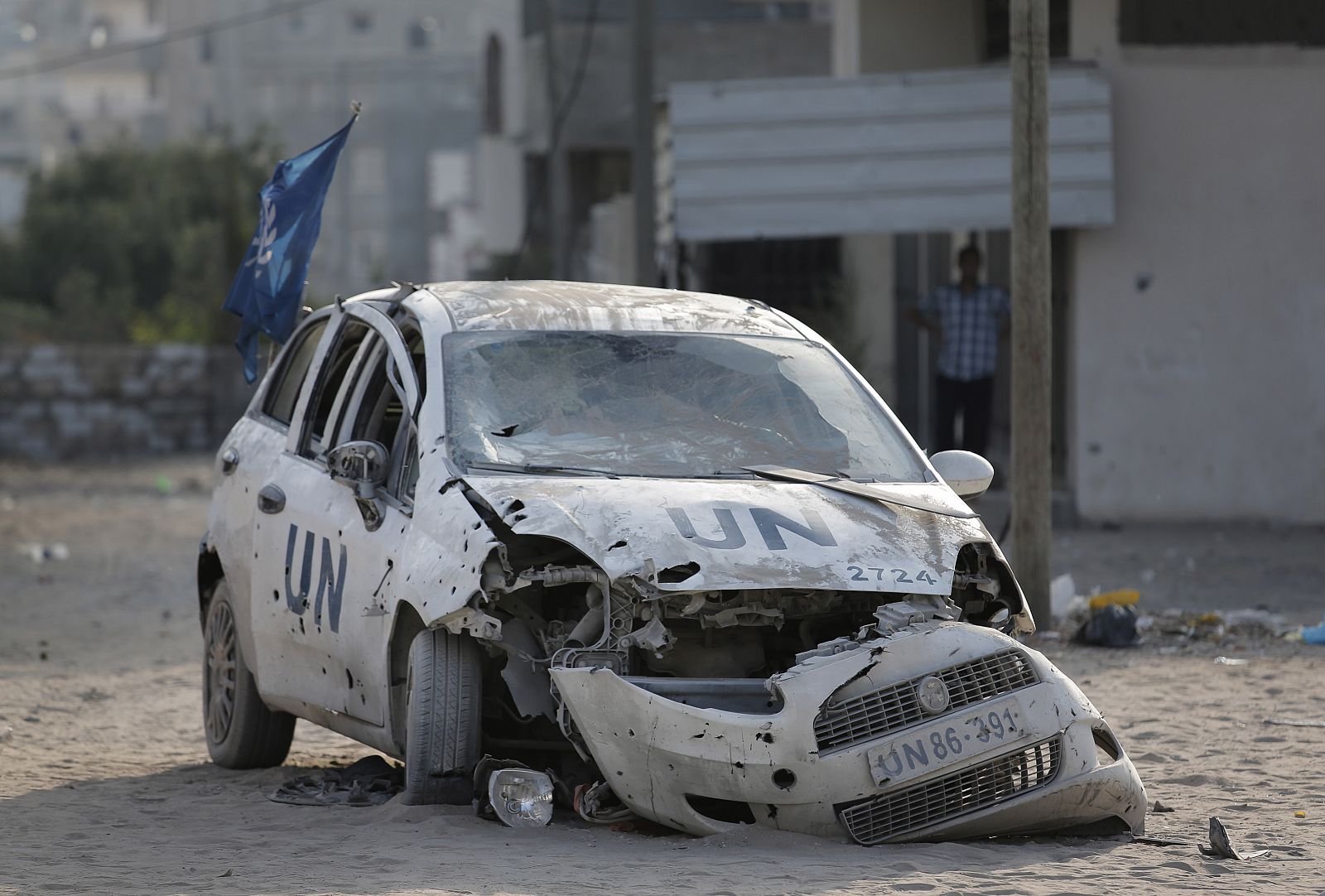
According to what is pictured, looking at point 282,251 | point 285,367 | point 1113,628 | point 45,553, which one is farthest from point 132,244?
point 285,367

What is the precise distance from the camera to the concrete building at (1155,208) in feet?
48.5

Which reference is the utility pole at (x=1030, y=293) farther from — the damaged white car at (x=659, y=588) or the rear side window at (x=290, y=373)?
the rear side window at (x=290, y=373)

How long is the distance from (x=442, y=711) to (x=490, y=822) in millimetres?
369

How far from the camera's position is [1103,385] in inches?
606

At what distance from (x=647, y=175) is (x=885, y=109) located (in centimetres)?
265

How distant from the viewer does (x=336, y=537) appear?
21.5 feet

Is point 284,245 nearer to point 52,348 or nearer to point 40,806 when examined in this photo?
point 40,806

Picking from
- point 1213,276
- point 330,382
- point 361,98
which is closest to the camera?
point 330,382

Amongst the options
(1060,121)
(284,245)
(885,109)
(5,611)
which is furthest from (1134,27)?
(5,611)

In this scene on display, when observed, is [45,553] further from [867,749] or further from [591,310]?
[867,749]

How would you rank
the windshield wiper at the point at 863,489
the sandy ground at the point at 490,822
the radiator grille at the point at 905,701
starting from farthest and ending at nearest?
the windshield wiper at the point at 863,489 → the radiator grille at the point at 905,701 → the sandy ground at the point at 490,822

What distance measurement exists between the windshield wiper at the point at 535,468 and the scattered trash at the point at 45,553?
11093 millimetres

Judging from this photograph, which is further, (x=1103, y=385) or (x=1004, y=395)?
(x=1004, y=395)

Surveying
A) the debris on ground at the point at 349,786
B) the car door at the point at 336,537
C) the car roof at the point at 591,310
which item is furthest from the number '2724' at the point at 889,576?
the debris on ground at the point at 349,786
